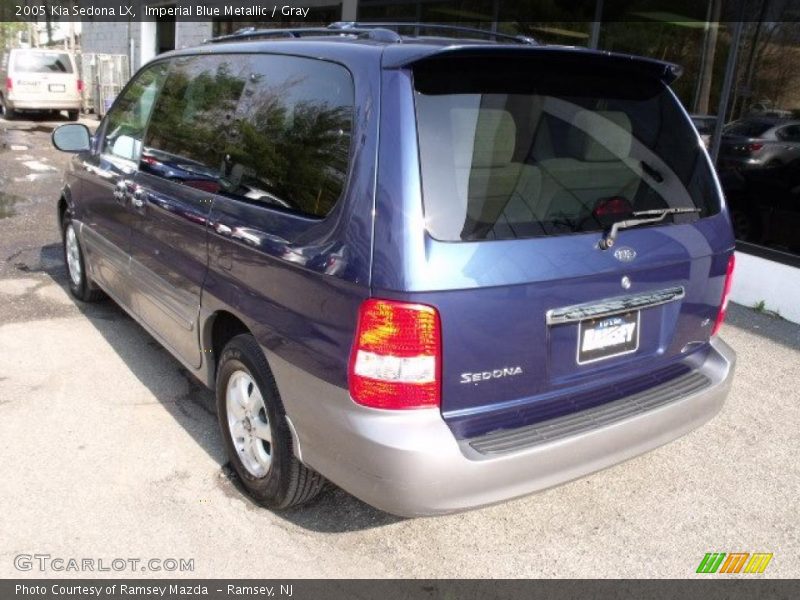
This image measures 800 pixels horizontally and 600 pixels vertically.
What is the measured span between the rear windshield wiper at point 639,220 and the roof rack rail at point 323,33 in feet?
3.31

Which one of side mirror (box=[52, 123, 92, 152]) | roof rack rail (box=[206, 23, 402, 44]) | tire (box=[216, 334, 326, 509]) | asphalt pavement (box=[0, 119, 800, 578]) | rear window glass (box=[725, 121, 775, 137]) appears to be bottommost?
asphalt pavement (box=[0, 119, 800, 578])

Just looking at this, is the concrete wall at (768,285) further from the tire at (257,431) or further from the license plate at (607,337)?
the tire at (257,431)

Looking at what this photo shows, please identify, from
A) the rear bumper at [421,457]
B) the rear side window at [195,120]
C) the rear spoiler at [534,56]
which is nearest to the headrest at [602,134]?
the rear spoiler at [534,56]

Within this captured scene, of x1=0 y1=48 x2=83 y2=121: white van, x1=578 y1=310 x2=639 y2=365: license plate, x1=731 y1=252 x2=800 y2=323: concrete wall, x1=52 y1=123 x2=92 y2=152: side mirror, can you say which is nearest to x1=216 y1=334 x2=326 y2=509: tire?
x1=578 y1=310 x2=639 y2=365: license plate

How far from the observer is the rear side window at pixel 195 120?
10.2 ft

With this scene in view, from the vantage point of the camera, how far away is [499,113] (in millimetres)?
2381

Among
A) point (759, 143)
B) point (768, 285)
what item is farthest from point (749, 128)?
point (768, 285)

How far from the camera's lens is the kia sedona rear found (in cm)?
→ 219

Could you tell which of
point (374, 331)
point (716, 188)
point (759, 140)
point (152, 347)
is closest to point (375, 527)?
point (374, 331)

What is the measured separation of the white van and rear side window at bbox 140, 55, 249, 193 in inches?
625

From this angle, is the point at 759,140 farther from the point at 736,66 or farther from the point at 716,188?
the point at 716,188

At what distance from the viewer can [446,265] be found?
7.07 feet

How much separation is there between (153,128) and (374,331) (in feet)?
7.42

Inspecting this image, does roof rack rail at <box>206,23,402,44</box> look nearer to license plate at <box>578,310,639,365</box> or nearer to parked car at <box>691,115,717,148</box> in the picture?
license plate at <box>578,310,639,365</box>
